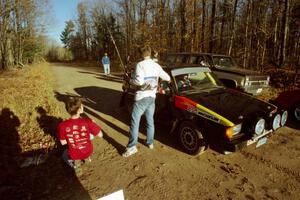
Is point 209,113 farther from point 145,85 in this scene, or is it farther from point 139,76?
point 139,76

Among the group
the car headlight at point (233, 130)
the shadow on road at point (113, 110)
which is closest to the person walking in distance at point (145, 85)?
the shadow on road at point (113, 110)

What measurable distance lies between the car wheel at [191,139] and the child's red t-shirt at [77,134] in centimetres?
182

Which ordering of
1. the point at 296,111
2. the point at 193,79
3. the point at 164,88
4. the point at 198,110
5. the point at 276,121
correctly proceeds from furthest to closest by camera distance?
the point at 296,111, the point at 193,79, the point at 164,88, the point at 276,121, the point at 198,110

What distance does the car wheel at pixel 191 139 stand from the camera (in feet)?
12.6

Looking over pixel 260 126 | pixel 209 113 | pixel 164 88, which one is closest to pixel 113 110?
pixel 164 88

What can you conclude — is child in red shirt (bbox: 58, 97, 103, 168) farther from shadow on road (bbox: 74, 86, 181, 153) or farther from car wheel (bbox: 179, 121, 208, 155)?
car wheel (bbox: 179, 121, 208, 155)

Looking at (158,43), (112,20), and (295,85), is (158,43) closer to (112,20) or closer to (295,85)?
(295,85)

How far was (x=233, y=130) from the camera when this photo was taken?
350 cm

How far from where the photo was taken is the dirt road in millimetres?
3094

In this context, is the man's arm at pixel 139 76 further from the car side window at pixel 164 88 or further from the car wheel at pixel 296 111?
the car wheel at pixel 296 111

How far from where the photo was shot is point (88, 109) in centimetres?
724

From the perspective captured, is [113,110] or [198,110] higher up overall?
[198,110]

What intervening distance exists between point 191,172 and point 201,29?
17.3m

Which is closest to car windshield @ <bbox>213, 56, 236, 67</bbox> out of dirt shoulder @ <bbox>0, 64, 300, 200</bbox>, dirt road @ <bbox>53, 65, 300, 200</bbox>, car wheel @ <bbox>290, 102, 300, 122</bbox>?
car wheel @ <bbox>290, 102, 300, 122</bbox>
